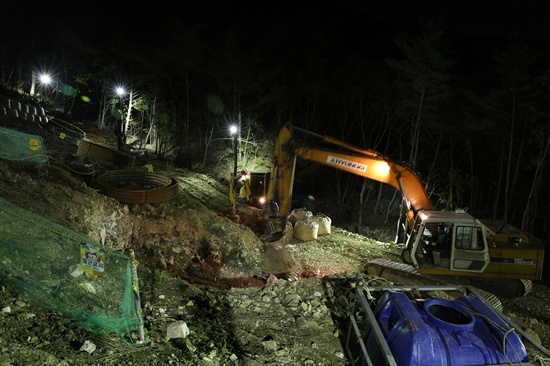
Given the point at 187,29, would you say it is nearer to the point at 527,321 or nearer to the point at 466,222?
the point at 466,222

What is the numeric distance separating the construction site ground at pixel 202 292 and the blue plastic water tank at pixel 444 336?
1199 millimetres

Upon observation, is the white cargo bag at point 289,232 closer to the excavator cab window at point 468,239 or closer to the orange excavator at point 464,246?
the orange excavator at point 464,246

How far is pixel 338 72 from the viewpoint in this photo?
26469 mm

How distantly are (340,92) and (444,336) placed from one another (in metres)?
23.9

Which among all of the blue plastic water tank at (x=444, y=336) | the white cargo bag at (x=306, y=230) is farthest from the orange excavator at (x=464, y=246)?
the blue plastic water tank at (x=444, y=336)

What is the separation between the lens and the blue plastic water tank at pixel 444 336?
13.8 feet

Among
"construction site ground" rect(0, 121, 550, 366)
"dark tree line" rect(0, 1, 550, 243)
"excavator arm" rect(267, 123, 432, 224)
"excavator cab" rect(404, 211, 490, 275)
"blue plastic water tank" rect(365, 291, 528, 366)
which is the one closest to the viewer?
"blue plastic water tank" rect(365, 291, 528, 366)

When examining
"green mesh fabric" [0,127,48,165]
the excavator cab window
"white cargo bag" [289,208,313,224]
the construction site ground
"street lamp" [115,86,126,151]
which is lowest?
Result: the construction site ground

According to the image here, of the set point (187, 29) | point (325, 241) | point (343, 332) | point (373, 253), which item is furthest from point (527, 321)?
point (187, 29)

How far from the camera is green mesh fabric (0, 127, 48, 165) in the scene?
9.76m

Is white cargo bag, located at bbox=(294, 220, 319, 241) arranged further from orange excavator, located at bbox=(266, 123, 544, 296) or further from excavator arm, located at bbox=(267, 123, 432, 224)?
orange excavator, located at bbox=(266, 123, 544, 296)

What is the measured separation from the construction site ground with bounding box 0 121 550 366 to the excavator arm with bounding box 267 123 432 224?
6.84 ft

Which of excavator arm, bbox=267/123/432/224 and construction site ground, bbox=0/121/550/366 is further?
excavator arm, bbox=267/123/432/224

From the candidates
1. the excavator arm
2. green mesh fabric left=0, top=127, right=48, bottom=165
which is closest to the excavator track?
the excavator arm
